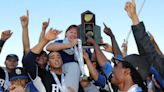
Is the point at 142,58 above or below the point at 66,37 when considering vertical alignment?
below

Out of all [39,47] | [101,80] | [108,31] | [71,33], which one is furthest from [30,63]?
[108,31]

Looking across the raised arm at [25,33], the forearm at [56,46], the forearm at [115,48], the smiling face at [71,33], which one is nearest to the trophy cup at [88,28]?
the forearm at [56,46]

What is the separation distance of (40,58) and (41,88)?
1001 millimetres

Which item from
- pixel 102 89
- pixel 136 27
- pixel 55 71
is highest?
pixel 136 27

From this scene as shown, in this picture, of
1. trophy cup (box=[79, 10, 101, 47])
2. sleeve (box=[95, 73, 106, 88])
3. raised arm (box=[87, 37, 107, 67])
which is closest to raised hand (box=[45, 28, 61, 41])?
trophy cup (box=[79, 10, 101, 47])

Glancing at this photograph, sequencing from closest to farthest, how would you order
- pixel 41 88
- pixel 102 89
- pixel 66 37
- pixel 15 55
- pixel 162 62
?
1. pixel 162 62
2. pixel 41 88
3. pixel 66 37
4. pixel 102 89
5. pixel 15 55

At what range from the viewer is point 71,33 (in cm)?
653

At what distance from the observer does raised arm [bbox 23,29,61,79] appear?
18.6 feet

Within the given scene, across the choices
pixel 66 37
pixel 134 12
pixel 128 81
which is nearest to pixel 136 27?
pixel 134 12

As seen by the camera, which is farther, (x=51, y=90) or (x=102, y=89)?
(x=102, y=89)

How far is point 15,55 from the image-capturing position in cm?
793

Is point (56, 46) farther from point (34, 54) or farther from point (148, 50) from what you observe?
point (148, 50)

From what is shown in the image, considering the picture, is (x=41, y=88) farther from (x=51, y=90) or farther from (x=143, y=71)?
(x=143, y=71)

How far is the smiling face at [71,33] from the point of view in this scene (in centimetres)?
649
